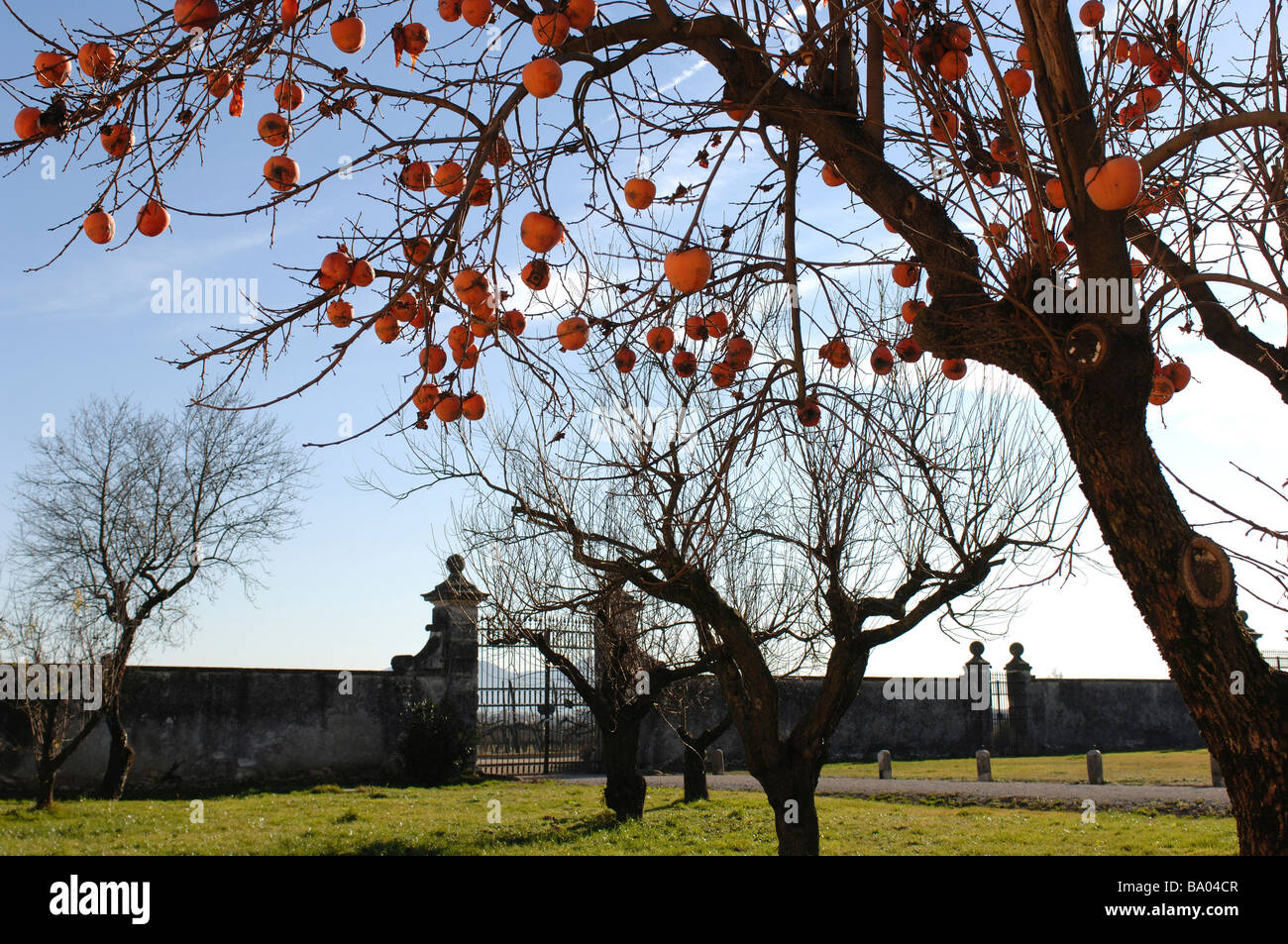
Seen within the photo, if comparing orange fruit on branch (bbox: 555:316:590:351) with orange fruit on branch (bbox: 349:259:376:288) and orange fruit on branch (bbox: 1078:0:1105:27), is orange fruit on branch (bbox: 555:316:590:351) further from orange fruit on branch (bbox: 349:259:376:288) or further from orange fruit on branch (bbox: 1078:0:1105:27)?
orange fruit on branch (bbox: 1078:0:1105:27)

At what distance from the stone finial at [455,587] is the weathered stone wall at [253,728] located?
126 cm

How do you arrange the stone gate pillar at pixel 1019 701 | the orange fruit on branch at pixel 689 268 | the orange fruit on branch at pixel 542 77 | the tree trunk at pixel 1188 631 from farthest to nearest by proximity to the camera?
the stone gate pillar at pixel 1019 701 → the orange fruit on branch at pixel 689 268 → the tree trunk at pixel 1188 631 → the orange fruit on branch at pixel 542 77

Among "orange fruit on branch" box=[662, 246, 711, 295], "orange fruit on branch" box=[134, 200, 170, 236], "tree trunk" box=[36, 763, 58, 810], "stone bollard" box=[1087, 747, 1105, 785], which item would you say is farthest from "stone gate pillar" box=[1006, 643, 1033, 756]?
"orange fruit on branch" box=[134, 200, 170, 236]

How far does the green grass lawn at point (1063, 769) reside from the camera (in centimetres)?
1383

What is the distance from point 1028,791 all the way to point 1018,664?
344 inches

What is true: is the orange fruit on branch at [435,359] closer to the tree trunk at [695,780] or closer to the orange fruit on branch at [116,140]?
the orange fruit on branch at [116,140]

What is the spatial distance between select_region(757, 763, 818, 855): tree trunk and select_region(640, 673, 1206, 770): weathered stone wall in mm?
10617

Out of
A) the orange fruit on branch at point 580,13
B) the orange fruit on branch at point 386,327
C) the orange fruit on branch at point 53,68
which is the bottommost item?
the orange fruit on branch at point 386,327

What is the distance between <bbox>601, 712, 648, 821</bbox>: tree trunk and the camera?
1014cm

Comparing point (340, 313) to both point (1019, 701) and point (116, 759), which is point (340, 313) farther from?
point (1019, 701)
